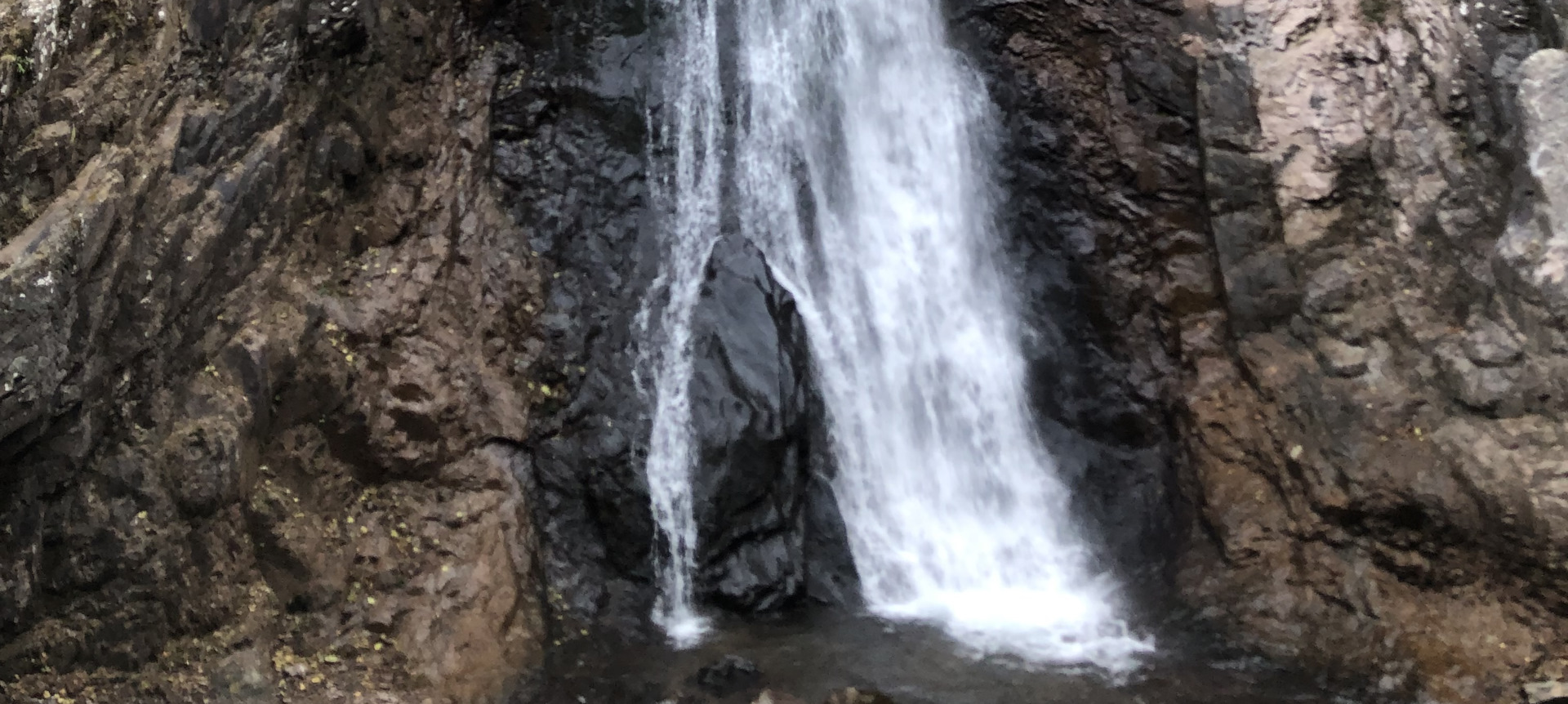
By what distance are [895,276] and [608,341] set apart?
8.93ft

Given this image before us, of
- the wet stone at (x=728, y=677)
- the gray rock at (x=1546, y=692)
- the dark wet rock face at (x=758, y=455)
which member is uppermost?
the dark wet rock face at (x=758, y=455)

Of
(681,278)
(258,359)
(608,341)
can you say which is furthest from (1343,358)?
(258,359)

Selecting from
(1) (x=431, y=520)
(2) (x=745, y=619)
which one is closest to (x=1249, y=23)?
(2) (x=745, y=619)

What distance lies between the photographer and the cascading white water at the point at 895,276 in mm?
8086

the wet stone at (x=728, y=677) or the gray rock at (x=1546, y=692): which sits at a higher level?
the wet stone at (x=728, y=677)

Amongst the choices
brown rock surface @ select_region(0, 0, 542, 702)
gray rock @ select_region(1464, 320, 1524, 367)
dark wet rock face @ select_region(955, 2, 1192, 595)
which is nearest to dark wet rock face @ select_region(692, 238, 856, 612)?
brown rock surface @ select_region(0, 0, 542, 702)

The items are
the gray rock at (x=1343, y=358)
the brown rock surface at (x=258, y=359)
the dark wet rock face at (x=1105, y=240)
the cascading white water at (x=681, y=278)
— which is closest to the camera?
the brown rock surface at (x=258, y=359)

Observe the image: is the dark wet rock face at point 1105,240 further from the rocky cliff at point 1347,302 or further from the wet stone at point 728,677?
the wet stone at point 728,677

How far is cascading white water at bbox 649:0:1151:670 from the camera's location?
26.5 ft

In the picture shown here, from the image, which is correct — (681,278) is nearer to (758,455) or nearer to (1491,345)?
(758,455)

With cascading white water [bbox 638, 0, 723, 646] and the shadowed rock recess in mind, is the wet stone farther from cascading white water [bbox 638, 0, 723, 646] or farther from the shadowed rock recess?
the shadowed rock recess

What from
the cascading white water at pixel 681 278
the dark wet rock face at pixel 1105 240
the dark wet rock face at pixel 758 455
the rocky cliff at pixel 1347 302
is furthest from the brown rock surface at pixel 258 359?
the rocky cliff at pixel 1347 302

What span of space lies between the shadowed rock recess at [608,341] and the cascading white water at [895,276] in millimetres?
307

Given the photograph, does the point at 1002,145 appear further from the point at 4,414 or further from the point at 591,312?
the point at 4,414
